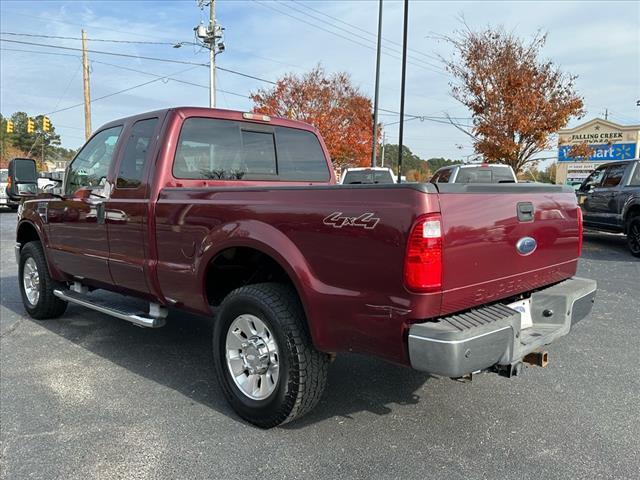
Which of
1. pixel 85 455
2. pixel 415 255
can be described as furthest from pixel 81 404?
pixel 415 255

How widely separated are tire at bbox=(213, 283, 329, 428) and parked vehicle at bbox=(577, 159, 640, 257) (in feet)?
29.5

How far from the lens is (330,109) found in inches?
1113

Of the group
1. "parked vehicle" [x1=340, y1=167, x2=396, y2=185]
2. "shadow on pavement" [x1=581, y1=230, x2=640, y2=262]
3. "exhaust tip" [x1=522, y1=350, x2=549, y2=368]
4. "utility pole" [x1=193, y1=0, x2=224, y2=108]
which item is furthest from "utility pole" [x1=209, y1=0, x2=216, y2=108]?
"exhaust tip" [x1=522, y1=350, x2=549, y2=368]

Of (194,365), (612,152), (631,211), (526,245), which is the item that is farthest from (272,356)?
(612,152)

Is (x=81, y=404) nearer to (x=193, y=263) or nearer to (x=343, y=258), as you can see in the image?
(x=193, y=263)

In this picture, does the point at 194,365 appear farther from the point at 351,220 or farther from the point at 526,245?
the point at 526,245

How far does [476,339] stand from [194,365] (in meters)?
2.55

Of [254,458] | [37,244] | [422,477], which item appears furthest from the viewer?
[37,244]

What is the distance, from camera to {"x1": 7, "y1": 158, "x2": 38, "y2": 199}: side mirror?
5.37 metres

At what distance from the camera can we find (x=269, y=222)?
3.08 m

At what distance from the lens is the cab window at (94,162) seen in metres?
4.58

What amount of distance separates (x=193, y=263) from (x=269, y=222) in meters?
0.81

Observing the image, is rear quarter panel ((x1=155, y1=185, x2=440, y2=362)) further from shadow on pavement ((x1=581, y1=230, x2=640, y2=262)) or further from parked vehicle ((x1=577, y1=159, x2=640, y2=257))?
parked vehicle ((x1=577, y1=159, x2=640, y2=257))

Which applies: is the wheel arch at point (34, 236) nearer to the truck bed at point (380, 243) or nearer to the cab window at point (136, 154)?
the cab window at point (136, 154)
